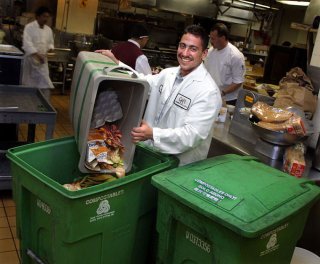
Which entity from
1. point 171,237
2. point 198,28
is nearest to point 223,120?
point 198,28

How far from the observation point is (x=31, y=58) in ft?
16.3

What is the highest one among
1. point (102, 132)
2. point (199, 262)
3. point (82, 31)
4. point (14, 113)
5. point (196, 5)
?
point (196, 5)

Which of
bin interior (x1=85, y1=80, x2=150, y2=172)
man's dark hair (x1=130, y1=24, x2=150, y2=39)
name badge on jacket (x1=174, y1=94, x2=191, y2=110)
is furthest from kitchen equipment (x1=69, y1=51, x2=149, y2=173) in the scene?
man's dark hair (x1=130, y1=24, x2=150, y2=39)

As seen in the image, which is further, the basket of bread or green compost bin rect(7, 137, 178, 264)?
the basket of bread

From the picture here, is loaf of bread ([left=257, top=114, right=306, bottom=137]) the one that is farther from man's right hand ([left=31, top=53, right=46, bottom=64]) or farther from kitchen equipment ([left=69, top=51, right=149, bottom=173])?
man's right hand ([left=31, top=53, right=46, bottom=64])

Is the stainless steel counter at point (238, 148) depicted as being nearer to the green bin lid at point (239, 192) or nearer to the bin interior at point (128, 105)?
the green bin lid at point (239, 192)

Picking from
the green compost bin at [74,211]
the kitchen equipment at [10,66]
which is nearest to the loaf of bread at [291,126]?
the green compost bin at [74,211]

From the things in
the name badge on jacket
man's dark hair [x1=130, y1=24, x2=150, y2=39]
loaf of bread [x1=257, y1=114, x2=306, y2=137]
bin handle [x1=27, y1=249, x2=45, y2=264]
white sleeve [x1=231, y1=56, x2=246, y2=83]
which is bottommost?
bin handle [x1=27, y1=249, x2=45, y2=264]

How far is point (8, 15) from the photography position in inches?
333

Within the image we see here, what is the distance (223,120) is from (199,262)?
169 cm

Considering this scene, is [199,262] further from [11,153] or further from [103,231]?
[11,153]

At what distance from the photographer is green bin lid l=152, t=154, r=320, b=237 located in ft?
4.58

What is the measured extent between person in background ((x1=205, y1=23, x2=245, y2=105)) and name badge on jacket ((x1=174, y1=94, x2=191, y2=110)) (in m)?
2.35

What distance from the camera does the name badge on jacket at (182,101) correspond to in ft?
6.61
